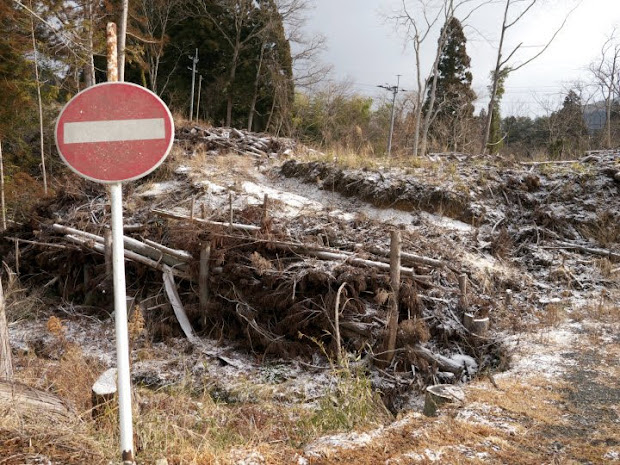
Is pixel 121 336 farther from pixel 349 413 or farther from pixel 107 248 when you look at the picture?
pixel 107 248

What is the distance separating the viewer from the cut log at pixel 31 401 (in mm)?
2586

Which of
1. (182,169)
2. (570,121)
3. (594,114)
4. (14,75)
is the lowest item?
(182,169)

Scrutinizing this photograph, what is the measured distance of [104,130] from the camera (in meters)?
2.05

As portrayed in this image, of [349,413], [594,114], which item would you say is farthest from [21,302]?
[594,114]

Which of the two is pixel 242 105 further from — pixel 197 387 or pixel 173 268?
pixel 197 387

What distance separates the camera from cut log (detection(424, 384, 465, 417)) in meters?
3.58

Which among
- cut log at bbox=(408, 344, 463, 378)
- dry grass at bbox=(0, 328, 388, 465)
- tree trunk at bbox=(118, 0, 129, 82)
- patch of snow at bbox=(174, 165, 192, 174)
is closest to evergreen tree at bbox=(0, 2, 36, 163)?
tree trunk at bbox=(118, 0, 129, 82)

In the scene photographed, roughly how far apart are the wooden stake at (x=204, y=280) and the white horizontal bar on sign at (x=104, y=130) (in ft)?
16.9

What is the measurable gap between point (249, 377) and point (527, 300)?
171 inches

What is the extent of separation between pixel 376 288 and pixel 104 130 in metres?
4.65

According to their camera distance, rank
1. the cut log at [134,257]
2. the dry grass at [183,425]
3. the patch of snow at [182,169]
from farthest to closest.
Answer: the patch of snow at [182,169] → the cut log at [134,257] → the dry grass at [183,425]

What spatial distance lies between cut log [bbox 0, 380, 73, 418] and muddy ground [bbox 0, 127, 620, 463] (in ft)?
4.54

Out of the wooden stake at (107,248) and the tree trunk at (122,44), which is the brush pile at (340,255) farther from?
the tree trunk at (122,44)

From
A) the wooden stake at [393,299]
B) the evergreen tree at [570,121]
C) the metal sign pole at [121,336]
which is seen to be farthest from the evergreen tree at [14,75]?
the evergreen tree at [570,121]
